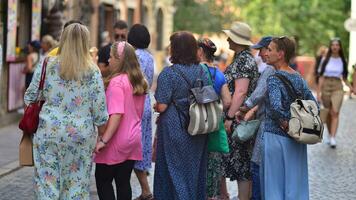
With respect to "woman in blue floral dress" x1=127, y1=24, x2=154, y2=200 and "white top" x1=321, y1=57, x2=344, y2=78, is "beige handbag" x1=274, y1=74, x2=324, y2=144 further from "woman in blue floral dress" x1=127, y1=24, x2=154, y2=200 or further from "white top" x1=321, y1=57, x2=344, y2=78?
"white top" x1=321, y1=57, x2=344, y2=78

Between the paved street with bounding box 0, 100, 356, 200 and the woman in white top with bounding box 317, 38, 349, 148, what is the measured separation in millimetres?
555

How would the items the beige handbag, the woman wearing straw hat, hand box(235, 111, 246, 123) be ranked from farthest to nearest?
the woman wearing straw hat, hand box(235, 111, 246, 123), the beige handbag

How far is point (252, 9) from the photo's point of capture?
1826 inches

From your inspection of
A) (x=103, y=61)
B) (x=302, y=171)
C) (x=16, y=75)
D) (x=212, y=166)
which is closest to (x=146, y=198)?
(x=212, y=166)

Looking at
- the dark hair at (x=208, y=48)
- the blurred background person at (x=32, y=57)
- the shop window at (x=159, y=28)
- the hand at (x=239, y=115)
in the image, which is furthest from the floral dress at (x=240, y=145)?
the shop window at (x=159, y=28)

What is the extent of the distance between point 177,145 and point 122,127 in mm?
487

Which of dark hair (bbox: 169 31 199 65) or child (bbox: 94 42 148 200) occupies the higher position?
dark hair (bbox: 169 31 199 65)

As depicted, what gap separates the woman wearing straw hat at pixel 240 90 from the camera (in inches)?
323

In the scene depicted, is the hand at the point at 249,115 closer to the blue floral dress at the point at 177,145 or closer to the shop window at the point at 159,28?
the blue floral dress at the point at 177,145

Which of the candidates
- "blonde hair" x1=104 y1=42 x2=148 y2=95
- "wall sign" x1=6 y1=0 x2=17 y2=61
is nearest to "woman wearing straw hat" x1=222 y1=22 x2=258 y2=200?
"blonde hair" x1=104 y1=42 x2=148 y2=95

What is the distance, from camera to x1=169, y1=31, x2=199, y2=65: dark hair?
724cm

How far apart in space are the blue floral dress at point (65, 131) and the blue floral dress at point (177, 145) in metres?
0.69

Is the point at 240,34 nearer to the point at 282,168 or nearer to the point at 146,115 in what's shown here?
the point at 146,115

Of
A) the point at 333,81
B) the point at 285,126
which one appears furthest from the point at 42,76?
the point at 333,81
